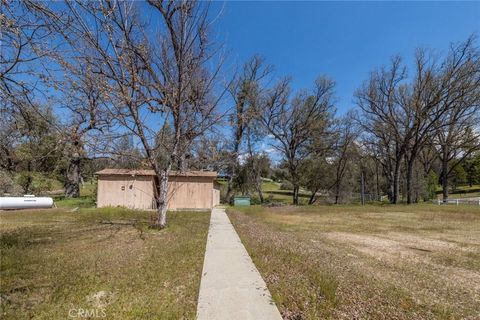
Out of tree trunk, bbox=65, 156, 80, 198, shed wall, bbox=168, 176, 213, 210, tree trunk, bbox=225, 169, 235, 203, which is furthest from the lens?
tree trunk, bbox=225, 169, 235, 203

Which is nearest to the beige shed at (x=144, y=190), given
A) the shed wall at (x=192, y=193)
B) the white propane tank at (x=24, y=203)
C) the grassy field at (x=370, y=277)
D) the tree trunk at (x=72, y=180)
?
the shed wall at (x=192, y=193)

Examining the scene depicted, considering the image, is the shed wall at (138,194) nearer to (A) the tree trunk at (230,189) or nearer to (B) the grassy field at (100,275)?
(A) the tree trunk at (230,189)

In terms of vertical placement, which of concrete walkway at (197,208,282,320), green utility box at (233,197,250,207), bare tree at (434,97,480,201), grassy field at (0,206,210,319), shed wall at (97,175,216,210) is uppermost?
bare tree at (434,97,480,201)

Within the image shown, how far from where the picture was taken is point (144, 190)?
2072 cm

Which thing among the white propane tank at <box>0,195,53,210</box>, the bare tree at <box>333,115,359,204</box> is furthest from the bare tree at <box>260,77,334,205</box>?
the white propane tank at <box>0,195,53,210</box>

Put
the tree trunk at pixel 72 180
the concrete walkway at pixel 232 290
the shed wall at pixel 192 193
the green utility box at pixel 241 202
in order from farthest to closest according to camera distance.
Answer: the tree trunk at pixel 72 180 → the green utility box at pixel 241 202 → the shed wall at pixel 192 193 → the concrete walkway at pixel 232 290

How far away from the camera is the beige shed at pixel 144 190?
20219 mm

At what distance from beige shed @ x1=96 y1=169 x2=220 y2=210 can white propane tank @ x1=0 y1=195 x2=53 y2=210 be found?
3.28 meters

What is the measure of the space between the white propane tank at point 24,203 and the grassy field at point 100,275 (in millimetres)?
11834

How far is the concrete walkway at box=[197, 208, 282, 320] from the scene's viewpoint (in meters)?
3.66

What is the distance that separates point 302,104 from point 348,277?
89.9 ft

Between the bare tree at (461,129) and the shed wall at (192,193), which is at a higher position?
the bare tree at (461,129)

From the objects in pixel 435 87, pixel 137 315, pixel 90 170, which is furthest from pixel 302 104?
pixel 137 315

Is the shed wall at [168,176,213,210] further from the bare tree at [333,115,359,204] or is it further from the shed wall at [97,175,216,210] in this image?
the bare tree at [333,115,359,204]
